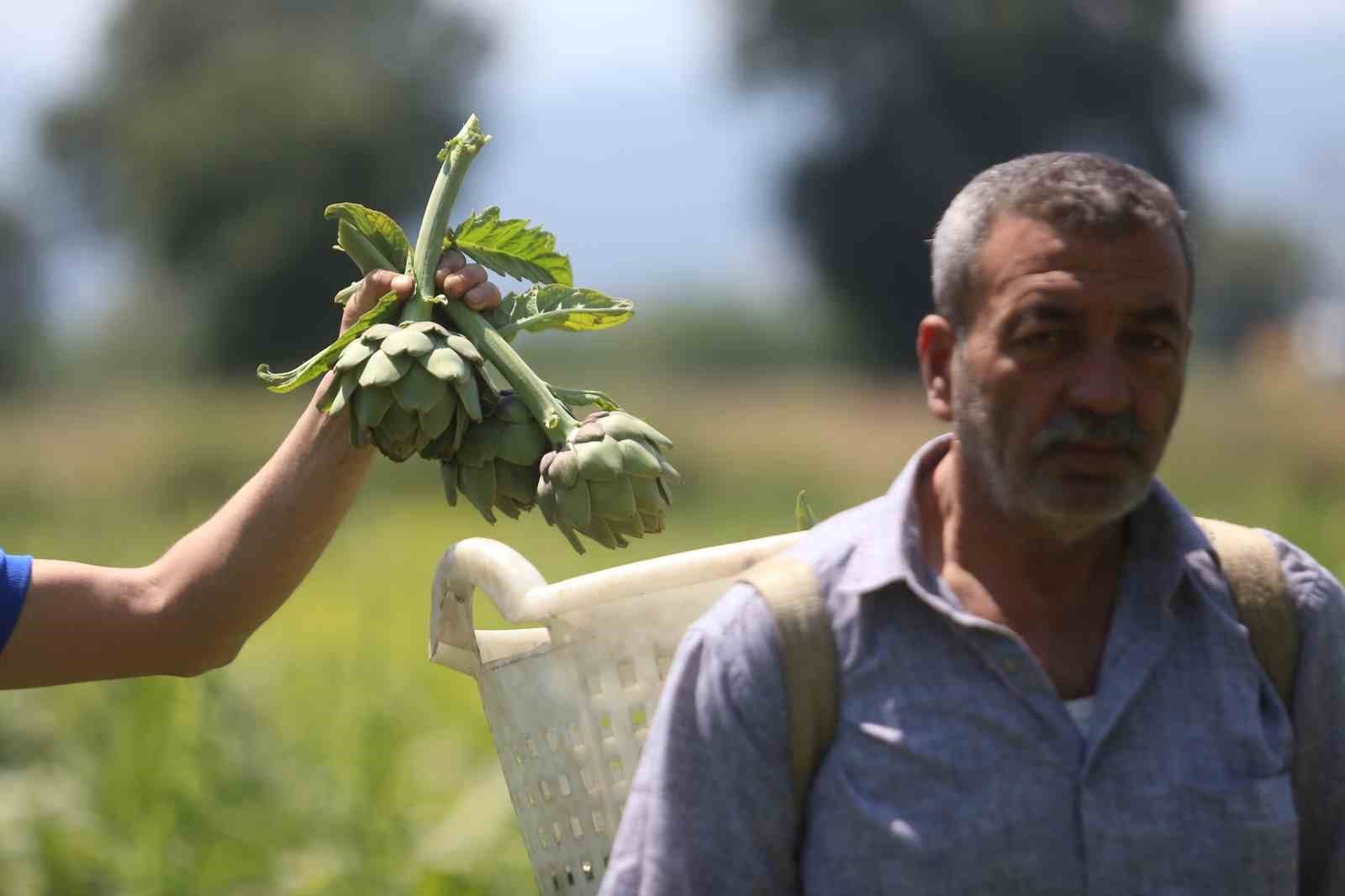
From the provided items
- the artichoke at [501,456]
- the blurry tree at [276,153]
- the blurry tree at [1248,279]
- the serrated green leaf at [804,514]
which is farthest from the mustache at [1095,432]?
the blurry tree at [1248,279]

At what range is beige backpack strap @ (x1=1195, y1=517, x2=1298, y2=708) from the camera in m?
2.14

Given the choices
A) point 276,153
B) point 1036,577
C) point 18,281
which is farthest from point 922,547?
point 18,281

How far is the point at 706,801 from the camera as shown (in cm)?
205

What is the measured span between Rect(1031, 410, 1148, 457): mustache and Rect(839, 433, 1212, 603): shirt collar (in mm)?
159

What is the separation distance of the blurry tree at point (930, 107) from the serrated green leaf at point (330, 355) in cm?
4417

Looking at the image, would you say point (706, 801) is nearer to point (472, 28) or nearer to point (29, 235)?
point (472, 28)

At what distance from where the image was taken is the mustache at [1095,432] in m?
2.06

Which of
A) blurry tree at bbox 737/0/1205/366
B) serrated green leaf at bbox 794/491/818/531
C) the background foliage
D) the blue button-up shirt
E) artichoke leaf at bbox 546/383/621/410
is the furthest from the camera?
blurry tree at bbox 737/0/1205/366


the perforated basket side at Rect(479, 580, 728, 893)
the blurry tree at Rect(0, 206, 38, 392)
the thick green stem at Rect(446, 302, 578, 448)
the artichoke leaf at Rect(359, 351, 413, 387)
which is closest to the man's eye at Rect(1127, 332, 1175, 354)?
the perforated basket side at Rect(479, 580, 728, 893)

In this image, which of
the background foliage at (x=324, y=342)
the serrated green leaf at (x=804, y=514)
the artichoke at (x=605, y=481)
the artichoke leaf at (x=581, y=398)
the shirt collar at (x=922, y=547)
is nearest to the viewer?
the shirt collar at (x=922, y=547)

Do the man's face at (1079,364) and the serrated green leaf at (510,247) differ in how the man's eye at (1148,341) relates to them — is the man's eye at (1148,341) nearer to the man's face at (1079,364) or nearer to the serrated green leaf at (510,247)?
the man's face at (1079,364)

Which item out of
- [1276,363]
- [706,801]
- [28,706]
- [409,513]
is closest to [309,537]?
[706,801]

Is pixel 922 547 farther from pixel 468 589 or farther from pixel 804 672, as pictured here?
pixel 468 589

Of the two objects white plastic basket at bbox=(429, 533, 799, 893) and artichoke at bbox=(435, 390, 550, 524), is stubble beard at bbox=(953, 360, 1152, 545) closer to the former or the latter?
white plastic basket at bbox=(429, 533, 799, 893)
